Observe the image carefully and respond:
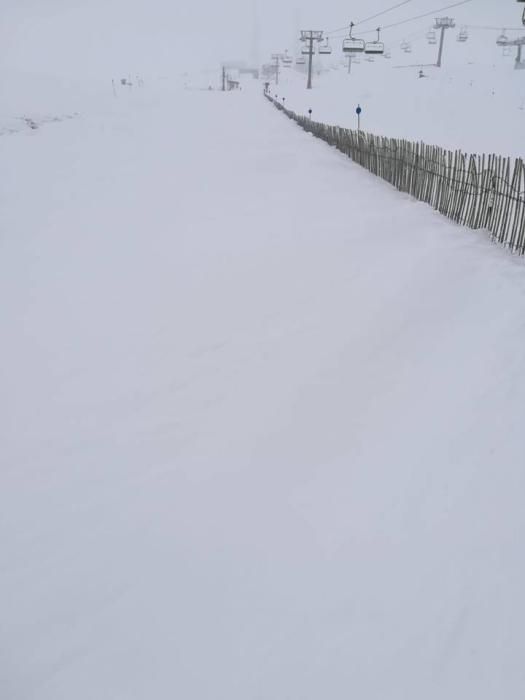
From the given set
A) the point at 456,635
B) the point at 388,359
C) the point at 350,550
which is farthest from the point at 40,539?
the point at 388,359

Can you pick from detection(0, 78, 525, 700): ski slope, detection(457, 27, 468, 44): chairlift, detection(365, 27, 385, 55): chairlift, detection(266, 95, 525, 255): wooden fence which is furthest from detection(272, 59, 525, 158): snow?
detection(457, 27, 468, 44): chairlift

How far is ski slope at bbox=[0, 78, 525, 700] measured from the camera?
210 centimetres

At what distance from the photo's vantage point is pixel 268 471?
3.07 metres

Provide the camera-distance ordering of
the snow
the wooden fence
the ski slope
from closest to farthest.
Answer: the ski slope, the wooden fence, the snow

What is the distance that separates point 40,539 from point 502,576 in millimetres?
2474

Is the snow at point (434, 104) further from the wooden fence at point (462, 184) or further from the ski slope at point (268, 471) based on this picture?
the ski slope at point (268, 471)

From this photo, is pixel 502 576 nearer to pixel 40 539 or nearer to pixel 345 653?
pixel 345 653

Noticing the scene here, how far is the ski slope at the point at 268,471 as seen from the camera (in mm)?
2102

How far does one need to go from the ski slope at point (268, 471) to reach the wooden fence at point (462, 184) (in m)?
0.35

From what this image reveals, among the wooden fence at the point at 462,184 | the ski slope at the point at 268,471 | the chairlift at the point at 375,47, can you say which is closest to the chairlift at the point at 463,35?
the chairlift at the point at 375,47

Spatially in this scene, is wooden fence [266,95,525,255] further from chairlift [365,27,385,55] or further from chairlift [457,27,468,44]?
chairlift [457,27,468,44]

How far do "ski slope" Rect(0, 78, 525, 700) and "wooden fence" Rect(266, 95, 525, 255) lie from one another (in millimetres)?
349

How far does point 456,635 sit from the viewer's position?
6.79ft

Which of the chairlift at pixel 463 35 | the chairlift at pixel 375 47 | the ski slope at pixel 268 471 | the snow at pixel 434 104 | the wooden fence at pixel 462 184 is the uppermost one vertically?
the chairlift at pixel 463 35
